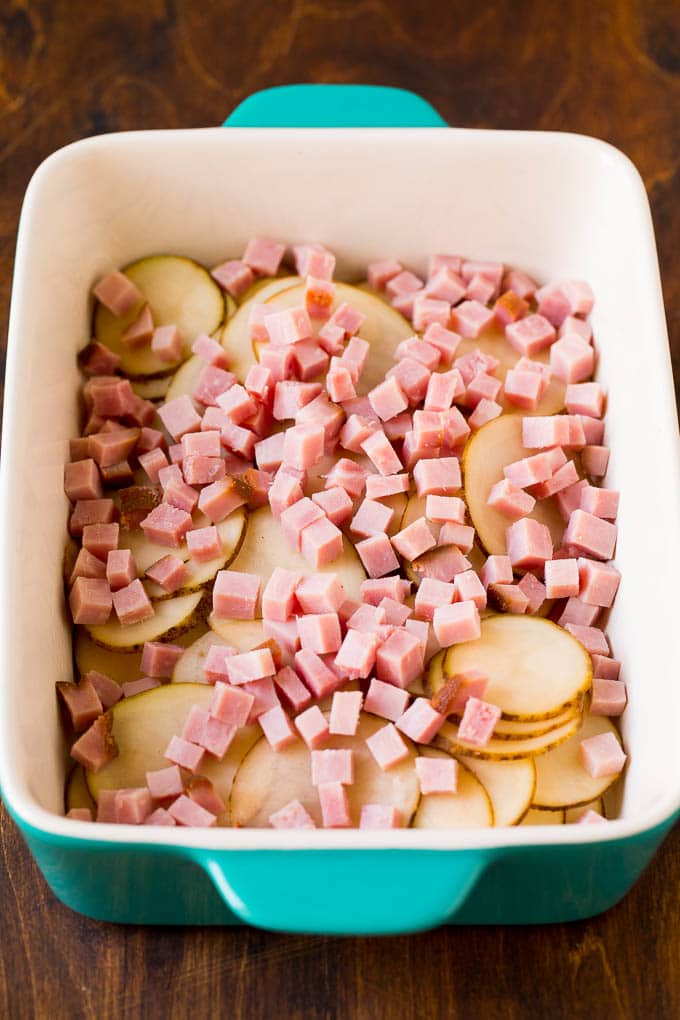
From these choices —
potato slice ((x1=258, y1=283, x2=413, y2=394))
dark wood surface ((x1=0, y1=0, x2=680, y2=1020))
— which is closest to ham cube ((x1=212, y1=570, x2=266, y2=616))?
potato slice ((x1=258, y1=283, x2=413, y2=394))

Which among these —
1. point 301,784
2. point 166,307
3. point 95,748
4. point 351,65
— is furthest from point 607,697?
point 351,65

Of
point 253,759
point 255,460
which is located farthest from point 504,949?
point 255,460

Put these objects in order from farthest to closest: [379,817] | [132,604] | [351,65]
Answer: [351,65], [132,604], [379,817]

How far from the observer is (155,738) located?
1.61 m

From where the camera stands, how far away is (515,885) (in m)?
1.46

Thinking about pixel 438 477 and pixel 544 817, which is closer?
pixel 544 817

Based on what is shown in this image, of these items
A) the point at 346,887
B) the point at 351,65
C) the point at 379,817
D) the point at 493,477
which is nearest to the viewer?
the point at 346,887

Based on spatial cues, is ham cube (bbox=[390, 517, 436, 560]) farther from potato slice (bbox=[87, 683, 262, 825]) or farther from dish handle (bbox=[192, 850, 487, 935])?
dish handle (bbox=[192, 850, 487, 935])

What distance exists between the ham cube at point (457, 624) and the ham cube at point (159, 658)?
36cm

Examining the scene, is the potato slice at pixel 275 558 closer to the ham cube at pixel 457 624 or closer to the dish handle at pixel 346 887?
the ham cube at pixel 457 624

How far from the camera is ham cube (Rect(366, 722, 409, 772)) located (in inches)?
60.8

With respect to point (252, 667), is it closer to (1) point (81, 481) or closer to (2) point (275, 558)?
(2) point (275, 558)

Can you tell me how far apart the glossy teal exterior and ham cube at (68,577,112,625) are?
0.37 m

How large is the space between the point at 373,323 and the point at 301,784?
78 centimetres
